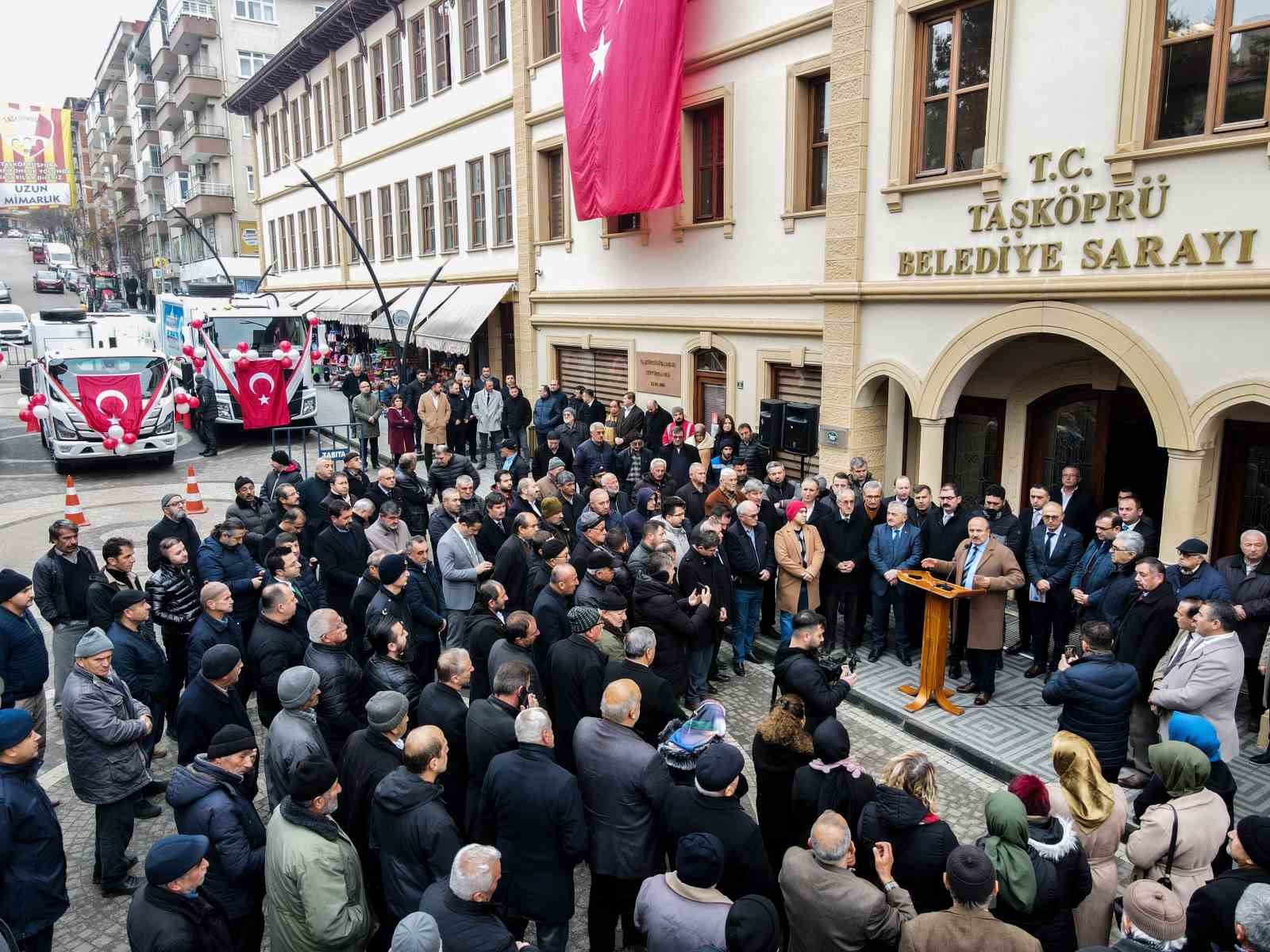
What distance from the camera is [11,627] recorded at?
6.32m

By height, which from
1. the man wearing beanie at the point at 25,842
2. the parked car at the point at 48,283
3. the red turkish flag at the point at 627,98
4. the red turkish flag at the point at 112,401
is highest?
the red turkish flag at the point at 627,98

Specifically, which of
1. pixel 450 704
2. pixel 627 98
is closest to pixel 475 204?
pixel 627 98

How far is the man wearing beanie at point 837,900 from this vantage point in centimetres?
365

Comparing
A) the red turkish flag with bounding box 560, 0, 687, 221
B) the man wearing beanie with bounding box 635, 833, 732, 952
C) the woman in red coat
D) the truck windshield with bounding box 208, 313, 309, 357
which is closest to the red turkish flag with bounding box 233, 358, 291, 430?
the truck windshield with bounding box 208, 313, 309, 357

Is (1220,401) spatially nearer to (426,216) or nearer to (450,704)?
(450,704)

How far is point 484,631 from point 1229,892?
4502 mm

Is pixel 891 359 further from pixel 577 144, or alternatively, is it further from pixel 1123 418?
pixel 577 144

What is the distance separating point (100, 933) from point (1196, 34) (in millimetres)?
11625

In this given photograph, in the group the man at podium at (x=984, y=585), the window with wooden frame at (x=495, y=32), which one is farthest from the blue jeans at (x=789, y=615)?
the window with wooden frame at (x=495, y=32)

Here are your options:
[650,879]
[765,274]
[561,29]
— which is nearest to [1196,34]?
[765,274]

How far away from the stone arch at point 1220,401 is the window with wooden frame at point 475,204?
17736 mm

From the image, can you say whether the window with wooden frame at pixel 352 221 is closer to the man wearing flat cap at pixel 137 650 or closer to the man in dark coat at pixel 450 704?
the man wearing flat cap at pixel 137 650

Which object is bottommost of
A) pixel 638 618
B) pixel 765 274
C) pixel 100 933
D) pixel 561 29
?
pixel 100 933

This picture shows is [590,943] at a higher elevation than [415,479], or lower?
lower
